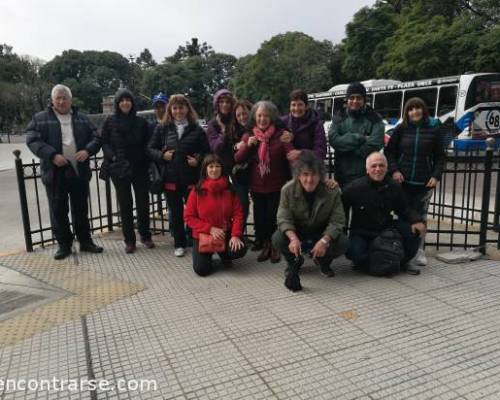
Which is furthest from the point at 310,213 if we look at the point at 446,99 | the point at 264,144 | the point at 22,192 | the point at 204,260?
the point at 446,99

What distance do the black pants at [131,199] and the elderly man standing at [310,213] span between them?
1.89 m

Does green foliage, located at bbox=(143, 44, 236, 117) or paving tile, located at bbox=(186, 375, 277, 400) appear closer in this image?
paving tile, located at bbox=(186, 375, 277, 400)

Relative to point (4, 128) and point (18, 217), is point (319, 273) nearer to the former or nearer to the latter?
point (18, 217)

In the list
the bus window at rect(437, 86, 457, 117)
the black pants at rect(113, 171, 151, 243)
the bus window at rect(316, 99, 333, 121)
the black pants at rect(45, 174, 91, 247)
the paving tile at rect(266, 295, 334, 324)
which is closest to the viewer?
the paving tile at rect(266, 295, 334, 324)

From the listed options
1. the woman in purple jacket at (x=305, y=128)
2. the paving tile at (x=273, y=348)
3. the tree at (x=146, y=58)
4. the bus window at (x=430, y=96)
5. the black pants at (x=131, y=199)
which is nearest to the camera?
the paving tile at (x=273, y=348)

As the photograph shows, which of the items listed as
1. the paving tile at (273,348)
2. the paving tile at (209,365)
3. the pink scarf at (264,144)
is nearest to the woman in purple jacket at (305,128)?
the pink scarf at (264,144)

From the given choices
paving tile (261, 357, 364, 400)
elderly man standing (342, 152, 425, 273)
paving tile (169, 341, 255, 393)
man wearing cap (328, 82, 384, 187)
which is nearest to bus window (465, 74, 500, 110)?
man wearing cap (328, 82, 384, 187)

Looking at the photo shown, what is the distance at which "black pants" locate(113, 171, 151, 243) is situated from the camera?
5246 mm

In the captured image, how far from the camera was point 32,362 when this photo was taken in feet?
9.87

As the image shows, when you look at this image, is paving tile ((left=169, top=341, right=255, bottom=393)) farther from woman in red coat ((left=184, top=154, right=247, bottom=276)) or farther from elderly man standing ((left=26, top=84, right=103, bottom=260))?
elderly man standing ((left=26, top=84, right=103, bottom=260))

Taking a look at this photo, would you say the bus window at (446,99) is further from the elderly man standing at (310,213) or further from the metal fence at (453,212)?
the elderly man standing at (310,213)

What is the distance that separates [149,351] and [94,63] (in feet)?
283

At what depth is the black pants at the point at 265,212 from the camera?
16.4ft

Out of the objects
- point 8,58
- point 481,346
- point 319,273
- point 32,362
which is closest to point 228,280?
point 319,273
